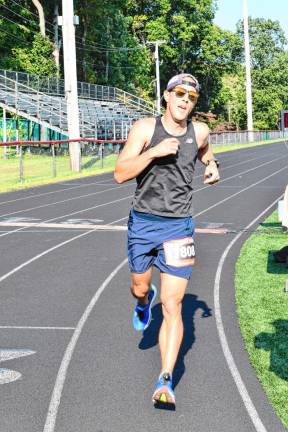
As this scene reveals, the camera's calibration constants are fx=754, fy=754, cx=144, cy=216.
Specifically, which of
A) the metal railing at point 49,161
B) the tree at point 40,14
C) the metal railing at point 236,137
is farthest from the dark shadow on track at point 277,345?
the tree at point 40,14

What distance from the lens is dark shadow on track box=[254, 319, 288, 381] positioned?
5.96 m

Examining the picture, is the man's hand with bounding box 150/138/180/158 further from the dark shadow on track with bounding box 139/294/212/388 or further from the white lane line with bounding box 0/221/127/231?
the white lane line with bounding box 0/221/127/231

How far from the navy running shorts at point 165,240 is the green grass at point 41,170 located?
712 inches

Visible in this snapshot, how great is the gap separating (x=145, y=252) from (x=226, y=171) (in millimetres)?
26991

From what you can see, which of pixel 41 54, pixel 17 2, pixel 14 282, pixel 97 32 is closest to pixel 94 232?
pixel 14 282

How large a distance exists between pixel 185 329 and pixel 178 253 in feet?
6.84

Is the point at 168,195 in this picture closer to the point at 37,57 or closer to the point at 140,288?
the point at 140,288

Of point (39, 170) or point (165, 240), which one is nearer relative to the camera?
point (165, 240)

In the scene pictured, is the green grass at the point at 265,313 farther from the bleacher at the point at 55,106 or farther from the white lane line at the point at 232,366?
the bleacher at the point at 55,106

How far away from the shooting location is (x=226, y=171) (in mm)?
32094

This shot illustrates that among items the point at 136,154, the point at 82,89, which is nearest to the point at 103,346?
the point at 136,154

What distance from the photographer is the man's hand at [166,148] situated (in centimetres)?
487

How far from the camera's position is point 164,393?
491 cm

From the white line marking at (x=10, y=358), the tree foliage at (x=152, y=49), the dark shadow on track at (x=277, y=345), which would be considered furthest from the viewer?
the tree foliage at (x=152, y=49)
